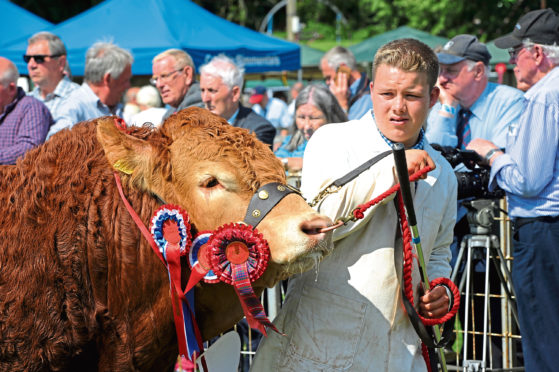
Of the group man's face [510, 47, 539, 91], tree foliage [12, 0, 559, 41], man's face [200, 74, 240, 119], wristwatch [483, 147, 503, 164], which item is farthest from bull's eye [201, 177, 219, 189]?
tree foliage [12, 0, 559, 41]

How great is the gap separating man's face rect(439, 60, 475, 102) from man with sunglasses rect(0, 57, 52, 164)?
129 inches

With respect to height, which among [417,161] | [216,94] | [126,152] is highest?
[126,152]

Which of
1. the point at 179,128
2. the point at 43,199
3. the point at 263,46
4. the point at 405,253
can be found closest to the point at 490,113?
the point at 405,253

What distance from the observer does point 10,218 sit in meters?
2.55

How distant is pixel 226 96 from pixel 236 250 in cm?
380

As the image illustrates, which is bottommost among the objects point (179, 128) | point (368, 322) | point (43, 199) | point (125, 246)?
point (368, 322)

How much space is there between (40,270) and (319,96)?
157 inches

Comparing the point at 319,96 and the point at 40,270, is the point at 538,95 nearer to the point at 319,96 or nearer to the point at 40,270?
the point at 319,96

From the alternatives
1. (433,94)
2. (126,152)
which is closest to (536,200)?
(433,94)

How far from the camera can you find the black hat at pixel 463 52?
5.63 meters

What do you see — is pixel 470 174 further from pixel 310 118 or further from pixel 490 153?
pixel 310 118

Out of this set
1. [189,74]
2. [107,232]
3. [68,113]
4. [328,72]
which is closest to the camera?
[107,232]

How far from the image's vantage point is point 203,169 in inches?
98.3

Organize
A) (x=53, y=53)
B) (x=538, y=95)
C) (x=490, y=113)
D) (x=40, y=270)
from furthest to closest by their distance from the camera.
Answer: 1. (x=53, y=53)
2. (x=490, y=113)
3. (x=538, y=95)
4. (x=40, y=270)
